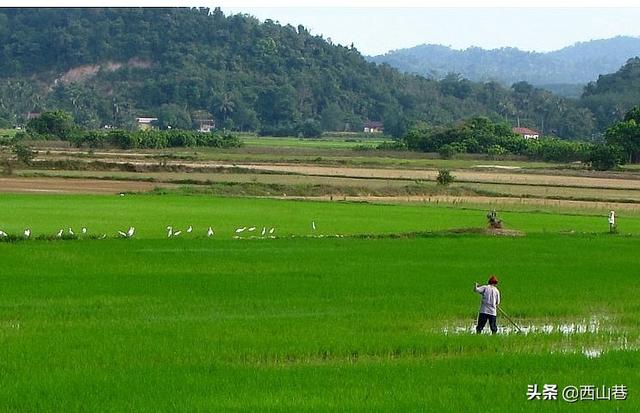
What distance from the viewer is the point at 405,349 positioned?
11312 mm

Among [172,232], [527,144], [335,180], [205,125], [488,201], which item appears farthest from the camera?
[205,125]

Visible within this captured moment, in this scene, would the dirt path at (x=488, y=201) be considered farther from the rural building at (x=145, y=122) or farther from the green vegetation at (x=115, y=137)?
the rural building at (x=145, y=122)

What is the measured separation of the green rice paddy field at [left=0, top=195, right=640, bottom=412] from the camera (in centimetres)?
909

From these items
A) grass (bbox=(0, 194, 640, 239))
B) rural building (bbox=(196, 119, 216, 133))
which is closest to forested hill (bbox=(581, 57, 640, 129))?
rural building (bbox=(196, 119, 216, 133))

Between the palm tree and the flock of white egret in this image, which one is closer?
the flock of white egret

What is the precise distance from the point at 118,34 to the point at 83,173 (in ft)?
301

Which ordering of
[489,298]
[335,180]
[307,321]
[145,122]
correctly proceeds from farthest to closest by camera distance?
[145,122]
[335,180]
[307,321]
[489,298]

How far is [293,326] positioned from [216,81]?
10780 centimetres

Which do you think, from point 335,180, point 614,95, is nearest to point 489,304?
point 335,180

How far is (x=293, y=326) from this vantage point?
40.6 ft

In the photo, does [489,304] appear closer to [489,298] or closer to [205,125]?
[489,298]

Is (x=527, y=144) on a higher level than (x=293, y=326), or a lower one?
lower

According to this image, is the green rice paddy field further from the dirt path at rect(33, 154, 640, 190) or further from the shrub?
the shrub

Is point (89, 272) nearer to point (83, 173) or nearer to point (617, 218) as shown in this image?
point (617, 218)
